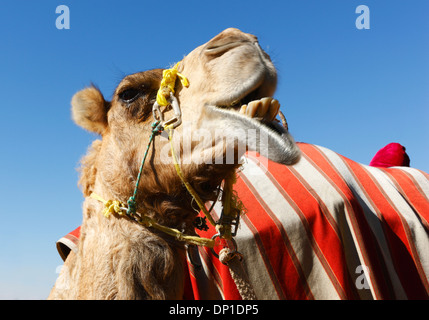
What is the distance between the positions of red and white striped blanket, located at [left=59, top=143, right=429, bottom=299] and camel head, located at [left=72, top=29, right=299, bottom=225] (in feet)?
2.87

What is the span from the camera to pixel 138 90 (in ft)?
6.75

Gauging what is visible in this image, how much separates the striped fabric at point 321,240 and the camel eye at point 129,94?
38.2 inches

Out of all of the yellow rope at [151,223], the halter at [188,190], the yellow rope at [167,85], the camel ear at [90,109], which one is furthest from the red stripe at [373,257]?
the camel ear at [90,109]

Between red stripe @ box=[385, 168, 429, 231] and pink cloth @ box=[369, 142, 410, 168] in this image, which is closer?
red stripe @ box=[385, 168, 429, 231]

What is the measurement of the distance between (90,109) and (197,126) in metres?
0.74

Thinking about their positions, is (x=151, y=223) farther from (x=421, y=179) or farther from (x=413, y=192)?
(x=421, y=179)

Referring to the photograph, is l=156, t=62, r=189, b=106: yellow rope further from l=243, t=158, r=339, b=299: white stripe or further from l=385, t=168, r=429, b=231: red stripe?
l=385, t=168, r=429, b=231: red stripe

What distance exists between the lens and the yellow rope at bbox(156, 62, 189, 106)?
1.89 meters

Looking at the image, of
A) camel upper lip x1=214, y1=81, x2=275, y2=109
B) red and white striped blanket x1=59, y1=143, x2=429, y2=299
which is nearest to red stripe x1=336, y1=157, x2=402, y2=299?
red and white striped blanket x1=59, y1=143, x2=429, y2=299

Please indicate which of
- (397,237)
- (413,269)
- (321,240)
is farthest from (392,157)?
(321,240)

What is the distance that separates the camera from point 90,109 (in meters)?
2.15
